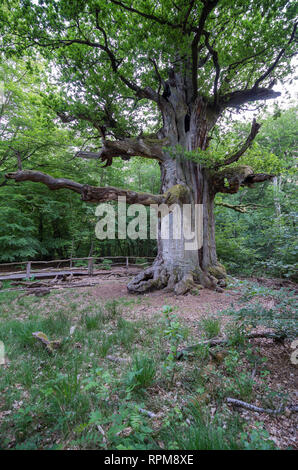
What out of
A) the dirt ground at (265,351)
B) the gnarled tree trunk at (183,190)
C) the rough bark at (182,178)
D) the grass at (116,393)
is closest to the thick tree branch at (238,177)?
the rough bark at (182,178)

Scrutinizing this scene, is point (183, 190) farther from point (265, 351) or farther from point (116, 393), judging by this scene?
point (116, 393)

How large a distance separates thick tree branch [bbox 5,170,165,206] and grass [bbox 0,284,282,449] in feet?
10.0

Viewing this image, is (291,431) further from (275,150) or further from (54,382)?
(275,150)

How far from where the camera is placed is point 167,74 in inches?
286

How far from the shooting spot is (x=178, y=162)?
275 inches

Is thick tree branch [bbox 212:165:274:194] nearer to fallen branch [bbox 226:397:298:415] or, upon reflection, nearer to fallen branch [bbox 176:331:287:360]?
fallen branch [bbox 176:331:287:360]

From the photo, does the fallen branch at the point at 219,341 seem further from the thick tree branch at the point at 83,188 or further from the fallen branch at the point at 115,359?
the thick tree branch at the point at 83,188

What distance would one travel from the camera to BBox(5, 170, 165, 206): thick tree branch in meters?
4.31

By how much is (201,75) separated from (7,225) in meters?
11.6

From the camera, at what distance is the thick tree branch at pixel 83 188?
4.31m

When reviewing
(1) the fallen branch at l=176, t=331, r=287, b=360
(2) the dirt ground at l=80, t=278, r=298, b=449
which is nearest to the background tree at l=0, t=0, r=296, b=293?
(2) the dirt ground at l=80, t=278, r=298, b=449

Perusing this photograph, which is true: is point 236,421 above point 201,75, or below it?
below

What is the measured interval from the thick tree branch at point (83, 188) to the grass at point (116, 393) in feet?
10.0
